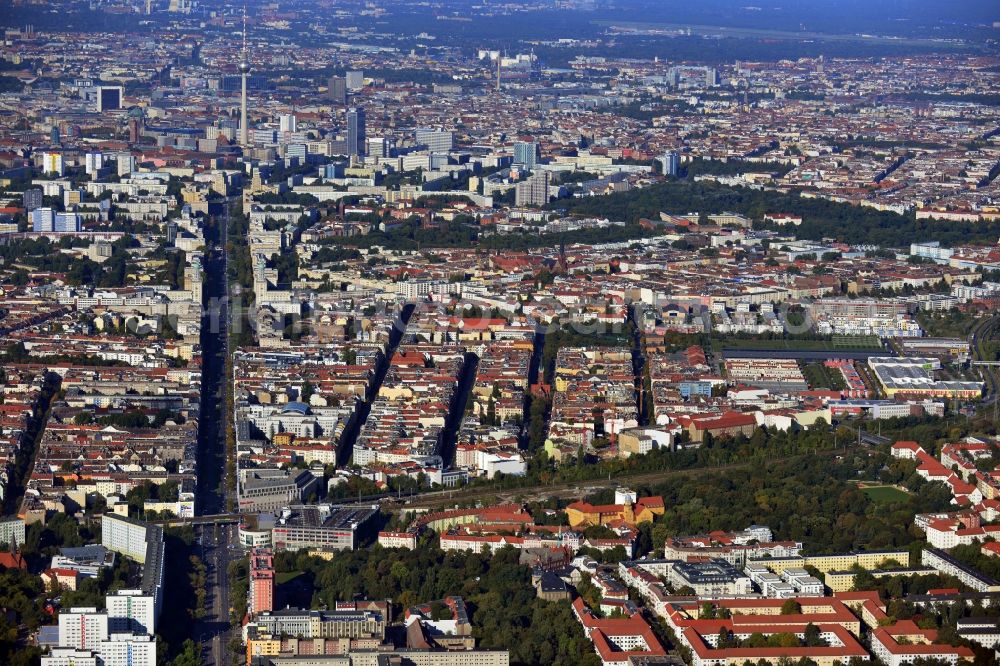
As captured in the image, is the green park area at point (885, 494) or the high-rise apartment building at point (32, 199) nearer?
the green park area at point (885, 494)

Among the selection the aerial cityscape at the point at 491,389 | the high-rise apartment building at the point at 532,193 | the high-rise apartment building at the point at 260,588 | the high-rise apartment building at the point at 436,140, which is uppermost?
the high-rise apartment building at the point at 260,588

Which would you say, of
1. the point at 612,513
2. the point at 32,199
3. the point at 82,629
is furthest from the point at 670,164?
the point at 82,629

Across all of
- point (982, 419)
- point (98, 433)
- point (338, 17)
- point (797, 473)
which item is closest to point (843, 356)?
point (982, 419)

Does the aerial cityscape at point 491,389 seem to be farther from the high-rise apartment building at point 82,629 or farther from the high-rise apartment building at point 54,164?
the high-rise apartment building at point 54,164

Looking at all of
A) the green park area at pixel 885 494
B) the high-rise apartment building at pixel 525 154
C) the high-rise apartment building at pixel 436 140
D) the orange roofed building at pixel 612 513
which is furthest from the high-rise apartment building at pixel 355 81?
the orange roofed building at pixel 612 513

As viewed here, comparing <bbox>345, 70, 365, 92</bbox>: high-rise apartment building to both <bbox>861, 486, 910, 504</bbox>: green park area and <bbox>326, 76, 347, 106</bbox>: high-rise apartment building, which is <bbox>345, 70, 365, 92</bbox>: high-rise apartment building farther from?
<bbox>861, 486, 910, 504</bbox>: green park area

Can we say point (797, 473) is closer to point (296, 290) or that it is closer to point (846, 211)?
point (296, 290)

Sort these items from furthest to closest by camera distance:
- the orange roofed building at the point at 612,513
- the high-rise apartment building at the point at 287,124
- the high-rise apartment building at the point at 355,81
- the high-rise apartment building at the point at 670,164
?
the high-rise apartment building at the point at 355,81 < the high-rise apartment building at the point at 287,124 < the high-rise apartment building at the point at 670,164 < the orange roofed building at the point at 612,513

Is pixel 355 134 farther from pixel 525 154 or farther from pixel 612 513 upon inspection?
pixel 612 513
